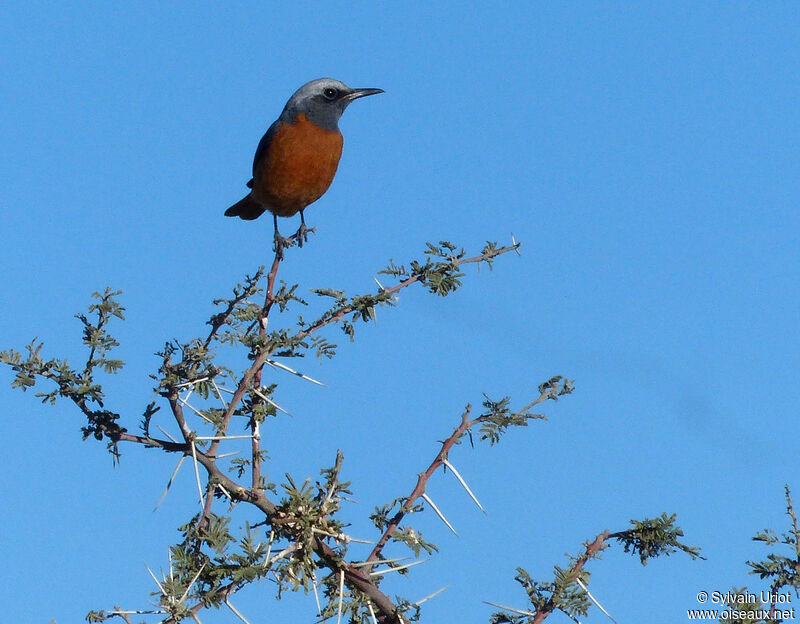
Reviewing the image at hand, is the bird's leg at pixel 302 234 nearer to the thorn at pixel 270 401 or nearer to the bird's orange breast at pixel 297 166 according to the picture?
the bird's orange breast at pixel 297 166

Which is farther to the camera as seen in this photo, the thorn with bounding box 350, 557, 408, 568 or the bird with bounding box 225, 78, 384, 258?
the bird with bounding box 225, 78, 384, 258

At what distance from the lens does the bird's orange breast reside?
7766 millimetres

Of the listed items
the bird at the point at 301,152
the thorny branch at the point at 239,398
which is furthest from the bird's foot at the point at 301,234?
the thorny branch at the point at 239,398

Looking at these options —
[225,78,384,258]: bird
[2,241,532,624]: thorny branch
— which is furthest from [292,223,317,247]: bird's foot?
[2,241,532,624]: thorny branch

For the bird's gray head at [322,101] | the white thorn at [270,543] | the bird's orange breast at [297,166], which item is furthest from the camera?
the bird's gray head at [322,101]

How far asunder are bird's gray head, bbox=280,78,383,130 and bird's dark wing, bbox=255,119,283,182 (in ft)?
0.34

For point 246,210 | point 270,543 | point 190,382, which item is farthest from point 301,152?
point 270,543

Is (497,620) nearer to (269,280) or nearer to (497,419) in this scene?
(497,419)

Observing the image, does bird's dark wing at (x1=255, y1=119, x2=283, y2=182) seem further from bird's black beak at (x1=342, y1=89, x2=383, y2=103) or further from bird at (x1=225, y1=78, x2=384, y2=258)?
bird's black beak at (x1=342, y1=89, x2=383, y2=103)

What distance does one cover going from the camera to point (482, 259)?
4461 mm

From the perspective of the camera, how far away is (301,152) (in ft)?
25.5

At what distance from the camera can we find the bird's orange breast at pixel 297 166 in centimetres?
777

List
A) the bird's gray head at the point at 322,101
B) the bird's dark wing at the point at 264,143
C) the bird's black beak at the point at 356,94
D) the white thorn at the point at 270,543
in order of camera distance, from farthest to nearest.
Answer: the bird's black beak at the point at 356,94, the bird's gray head at the point at 322,101, the bird's dark wing at the point at 264,143, the white thorn at the point at 270,543

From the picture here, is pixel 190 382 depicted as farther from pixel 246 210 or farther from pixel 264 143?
pixel 246 210
